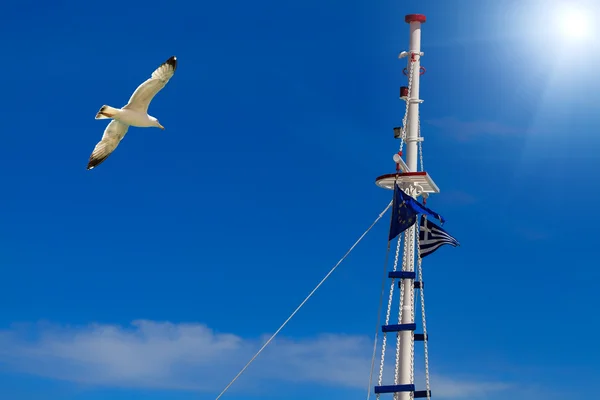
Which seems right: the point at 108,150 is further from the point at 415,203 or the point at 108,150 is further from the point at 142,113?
the point at 415,203

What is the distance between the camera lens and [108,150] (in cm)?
8256

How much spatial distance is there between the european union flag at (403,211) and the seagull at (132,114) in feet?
59.5

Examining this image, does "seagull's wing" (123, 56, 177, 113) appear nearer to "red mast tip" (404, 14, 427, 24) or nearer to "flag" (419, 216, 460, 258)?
"flag" (419, 216, 460, 258)

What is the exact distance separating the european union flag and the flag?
0.98m

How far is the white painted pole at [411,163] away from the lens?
88312 mm

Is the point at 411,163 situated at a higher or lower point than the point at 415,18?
lower

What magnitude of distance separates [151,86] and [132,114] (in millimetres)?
1921

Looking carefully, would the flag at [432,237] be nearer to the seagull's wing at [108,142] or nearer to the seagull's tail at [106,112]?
the seagull's wing at [108,142]

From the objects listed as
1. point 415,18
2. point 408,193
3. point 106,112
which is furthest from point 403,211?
point 106,112

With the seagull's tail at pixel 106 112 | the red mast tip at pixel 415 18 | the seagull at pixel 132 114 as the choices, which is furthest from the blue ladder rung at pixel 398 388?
the red mast tip at pixel 415 18

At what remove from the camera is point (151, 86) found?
79125mm

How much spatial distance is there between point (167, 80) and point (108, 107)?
3.59 metres

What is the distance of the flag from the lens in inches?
3634

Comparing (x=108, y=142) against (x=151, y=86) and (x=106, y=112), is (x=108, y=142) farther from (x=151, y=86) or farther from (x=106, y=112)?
(x=106, y=112)
